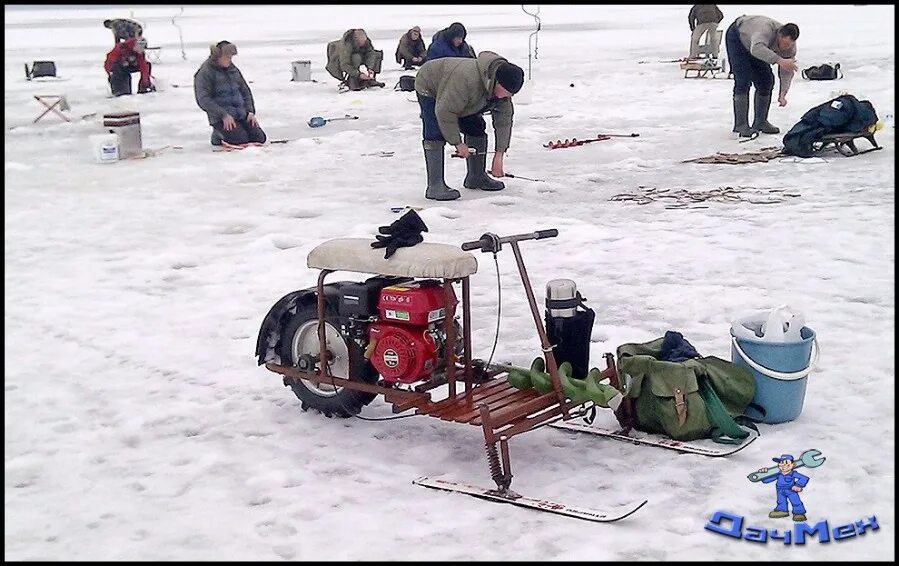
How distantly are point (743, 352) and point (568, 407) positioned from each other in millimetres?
781

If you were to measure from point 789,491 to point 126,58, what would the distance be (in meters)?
15.7

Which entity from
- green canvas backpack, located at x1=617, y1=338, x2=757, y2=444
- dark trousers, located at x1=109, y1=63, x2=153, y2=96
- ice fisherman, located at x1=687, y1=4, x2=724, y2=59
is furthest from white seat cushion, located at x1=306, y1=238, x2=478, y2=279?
ice fisherman, located at x1=687, y1=4, x2=724, y2=59

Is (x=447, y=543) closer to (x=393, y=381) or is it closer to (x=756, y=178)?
(x=393, y=381)

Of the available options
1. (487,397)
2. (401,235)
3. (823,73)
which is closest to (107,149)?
(401,235)

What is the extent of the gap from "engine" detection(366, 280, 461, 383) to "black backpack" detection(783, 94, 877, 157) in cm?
691

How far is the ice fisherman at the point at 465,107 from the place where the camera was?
26.0 ft

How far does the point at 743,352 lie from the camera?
4.18 meters

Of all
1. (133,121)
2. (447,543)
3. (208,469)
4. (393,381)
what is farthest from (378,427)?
(133,121)

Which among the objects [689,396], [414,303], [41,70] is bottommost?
[689,396]

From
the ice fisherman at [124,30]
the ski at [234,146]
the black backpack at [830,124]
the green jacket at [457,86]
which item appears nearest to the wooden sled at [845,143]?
the black backpack at [830,124]

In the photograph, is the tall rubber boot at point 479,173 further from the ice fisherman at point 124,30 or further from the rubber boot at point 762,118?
the ice fisherman at point 124,30

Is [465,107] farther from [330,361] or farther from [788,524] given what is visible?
[788,524]

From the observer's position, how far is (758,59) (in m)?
10.6

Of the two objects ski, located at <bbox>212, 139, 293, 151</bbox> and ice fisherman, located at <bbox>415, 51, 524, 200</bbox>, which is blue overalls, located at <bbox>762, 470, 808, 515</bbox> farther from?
ski, located at <bbox>212, 139, 293, 151</bbox>
